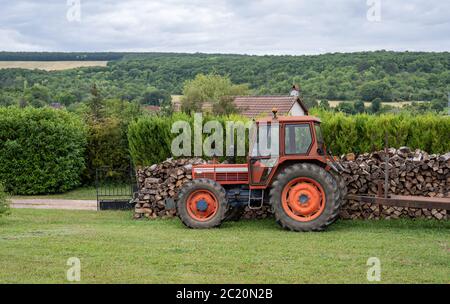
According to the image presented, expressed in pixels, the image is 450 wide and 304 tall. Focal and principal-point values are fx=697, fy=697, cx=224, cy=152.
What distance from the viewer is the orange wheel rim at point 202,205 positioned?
13719 millimetres

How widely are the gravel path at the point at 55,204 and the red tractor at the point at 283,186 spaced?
6.23 metres

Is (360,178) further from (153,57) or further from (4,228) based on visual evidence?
(153,57)

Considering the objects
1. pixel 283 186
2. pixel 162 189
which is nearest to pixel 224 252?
pixel 283 186

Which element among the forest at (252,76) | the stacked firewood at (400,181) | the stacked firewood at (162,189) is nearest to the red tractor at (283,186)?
the stacked firewood at (400,181)

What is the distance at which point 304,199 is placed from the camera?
13117 millimetres

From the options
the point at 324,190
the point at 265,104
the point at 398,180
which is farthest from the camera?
the point at 265,104

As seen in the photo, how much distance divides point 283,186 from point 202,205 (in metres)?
1.72

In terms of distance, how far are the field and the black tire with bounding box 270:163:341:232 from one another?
5898 cm

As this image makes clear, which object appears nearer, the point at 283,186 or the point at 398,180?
the point at 283,186

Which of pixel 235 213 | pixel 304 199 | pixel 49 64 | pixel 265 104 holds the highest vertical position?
pixel 49 64

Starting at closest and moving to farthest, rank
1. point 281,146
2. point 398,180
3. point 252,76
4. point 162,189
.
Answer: point 281,146 < point 398,180 < point 162,189 < point 252,76

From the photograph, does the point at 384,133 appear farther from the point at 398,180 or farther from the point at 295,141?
the point at 295,141


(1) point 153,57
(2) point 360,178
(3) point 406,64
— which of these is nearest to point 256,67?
(1) point 153,57

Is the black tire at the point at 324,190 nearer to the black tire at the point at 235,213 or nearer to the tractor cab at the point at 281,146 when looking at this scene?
the tractor cab at the point at 281,146
